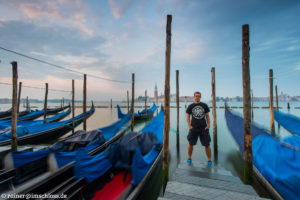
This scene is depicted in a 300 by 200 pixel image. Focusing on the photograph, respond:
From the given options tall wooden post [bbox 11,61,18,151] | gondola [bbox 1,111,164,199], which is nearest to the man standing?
gondola [bbox 1,111,164,199]

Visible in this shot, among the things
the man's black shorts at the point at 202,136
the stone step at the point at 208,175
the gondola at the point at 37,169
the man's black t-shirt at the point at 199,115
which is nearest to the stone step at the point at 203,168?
the stone step at the point at 208,175

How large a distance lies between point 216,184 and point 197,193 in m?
0.52

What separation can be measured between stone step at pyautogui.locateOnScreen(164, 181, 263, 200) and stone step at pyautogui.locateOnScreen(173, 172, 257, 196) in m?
0.20

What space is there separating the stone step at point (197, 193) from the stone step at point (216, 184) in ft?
0.67

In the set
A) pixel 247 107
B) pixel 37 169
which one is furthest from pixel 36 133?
pixel 247 107

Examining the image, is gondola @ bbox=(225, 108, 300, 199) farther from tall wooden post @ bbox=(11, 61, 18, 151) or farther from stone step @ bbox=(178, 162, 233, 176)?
tall wooden post @ bbox=(11, 61, 18, 151)

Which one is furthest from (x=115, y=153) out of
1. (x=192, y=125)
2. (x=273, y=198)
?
(x=273, y=198)

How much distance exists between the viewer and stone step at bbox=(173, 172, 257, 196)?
80.7 inches

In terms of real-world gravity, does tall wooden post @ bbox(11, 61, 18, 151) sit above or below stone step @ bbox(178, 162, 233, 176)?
above

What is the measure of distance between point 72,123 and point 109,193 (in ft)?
23.4

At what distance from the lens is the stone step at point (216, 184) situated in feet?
6.73

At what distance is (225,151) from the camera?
629cm

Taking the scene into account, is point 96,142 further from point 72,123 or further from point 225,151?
point 225,151

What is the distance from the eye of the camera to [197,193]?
1.90 m
